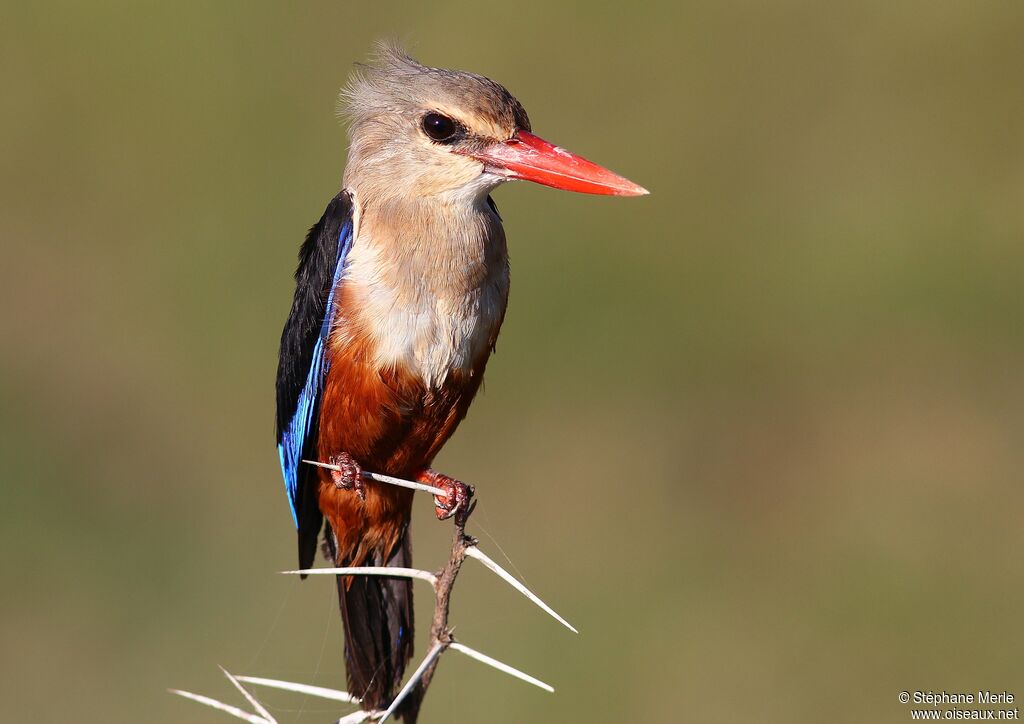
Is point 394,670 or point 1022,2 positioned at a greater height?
point 1022,2

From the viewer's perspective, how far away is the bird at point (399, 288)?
3.82 metres

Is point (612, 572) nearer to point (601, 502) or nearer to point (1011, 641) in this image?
point (601, 502)

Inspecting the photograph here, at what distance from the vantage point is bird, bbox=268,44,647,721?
382 cm

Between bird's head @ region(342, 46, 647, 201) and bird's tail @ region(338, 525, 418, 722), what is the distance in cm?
112

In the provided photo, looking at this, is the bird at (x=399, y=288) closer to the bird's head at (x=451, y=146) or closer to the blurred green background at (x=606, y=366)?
the bird's head at (x=451, y=146)

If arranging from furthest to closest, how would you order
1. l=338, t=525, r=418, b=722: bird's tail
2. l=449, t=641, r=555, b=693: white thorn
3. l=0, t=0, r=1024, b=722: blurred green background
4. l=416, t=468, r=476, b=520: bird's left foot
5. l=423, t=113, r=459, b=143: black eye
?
l=0, t=0, r=1024, b=722: blurred green background, l=338, t=525, r=418, b=722: bird's tail, l=423, t=113, r=459, b=143: black eye, l=416, t=468, r=476, b=520: bird's left foot, l=449, t=641, r=555, b=693: white thorn

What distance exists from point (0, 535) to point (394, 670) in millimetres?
4087

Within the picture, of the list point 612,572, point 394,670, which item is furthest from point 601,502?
point 394,670

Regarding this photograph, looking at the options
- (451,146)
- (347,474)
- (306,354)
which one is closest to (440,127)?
(451,146)

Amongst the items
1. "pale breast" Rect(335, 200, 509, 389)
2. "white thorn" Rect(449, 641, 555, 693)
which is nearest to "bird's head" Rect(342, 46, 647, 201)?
"pale breast" Rect(335, 200, 509, 389)

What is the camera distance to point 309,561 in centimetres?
442

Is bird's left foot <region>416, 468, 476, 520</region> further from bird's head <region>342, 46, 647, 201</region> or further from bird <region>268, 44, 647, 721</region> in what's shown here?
bird's head <region>342, 46, 647, 201</region>

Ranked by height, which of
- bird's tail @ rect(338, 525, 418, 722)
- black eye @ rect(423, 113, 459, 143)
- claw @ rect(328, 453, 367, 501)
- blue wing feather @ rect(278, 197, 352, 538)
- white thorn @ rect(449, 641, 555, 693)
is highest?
black eye @ rect(423, 113, 459, 143)

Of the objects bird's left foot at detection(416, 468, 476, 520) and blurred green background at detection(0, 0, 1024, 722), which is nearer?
bird's left foot at detection(416, 468, 476, 520)
